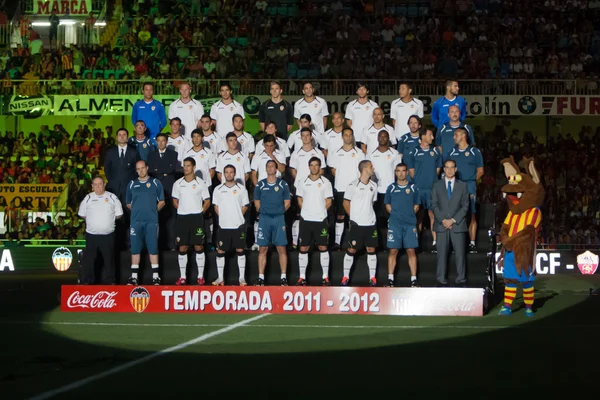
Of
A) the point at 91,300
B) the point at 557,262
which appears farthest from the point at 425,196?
the point at 557,262

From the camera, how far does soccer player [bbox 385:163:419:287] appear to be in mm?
17156

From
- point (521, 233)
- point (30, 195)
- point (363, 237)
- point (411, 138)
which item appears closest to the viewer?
point (521, 233)

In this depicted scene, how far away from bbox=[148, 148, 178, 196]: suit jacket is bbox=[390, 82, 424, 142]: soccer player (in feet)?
13.4

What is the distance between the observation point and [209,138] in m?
19.6

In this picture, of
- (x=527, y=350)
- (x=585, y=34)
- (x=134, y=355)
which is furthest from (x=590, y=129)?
(x=134, y=355)

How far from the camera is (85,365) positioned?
37.2 feet

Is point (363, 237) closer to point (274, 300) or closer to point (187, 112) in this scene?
point (274, 300)

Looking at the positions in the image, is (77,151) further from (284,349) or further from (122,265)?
(284,349)

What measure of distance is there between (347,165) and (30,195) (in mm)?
16115

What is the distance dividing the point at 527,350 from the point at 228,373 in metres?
3.85

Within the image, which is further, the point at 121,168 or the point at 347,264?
the point at 121,168

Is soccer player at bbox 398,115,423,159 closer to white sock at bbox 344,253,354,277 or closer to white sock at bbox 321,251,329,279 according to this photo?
white sock at bbox 344,253,354,277

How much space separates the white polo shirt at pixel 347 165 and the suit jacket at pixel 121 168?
3.56 m

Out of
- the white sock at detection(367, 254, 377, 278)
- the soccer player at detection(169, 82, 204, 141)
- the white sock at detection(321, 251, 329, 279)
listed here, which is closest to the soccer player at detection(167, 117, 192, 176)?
the soccer player at detection(169, 82, 204, 141)
